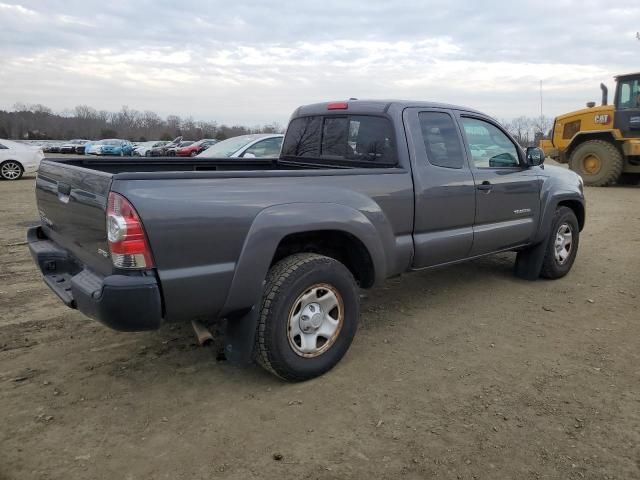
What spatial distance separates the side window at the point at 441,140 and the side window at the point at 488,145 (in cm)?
20

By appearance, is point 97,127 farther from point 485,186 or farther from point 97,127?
point 485,186

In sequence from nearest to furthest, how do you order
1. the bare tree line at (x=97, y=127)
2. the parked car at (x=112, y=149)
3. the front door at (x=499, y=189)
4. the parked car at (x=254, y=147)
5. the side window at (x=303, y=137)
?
1. the front door at (x=499, y=189)
2. the side window at (x=303, y=137)
3. the parked car at (x=254, y=147)
4. the parked car at (x=112, y=149)
5. the bare tree line at (x=97, y=127)

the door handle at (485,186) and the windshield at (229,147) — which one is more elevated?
the windshield at (229,147)

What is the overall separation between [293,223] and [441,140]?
6.16 ft

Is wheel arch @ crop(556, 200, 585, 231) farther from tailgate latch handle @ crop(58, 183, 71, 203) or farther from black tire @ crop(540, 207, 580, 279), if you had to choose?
tailgate latch handle @ crop(58, 183, 71, 203)

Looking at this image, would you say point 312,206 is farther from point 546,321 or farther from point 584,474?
point 546,321

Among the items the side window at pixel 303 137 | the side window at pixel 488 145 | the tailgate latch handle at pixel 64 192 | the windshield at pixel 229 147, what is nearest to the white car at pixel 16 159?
the windshield at pixel 229 147

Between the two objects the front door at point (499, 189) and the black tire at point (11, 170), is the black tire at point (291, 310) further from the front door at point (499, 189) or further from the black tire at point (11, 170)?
the black tire at point (11, 170)

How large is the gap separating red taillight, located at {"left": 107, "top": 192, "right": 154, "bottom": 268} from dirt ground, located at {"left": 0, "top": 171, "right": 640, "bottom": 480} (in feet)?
3.14

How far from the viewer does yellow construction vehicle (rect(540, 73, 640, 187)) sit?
1370 cm

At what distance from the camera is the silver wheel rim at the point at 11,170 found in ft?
53.4

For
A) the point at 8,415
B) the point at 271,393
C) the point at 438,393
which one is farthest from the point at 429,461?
the point at 8,415

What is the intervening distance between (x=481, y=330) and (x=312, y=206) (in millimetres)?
2004

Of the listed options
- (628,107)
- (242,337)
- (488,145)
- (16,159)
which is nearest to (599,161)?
(628,107)
